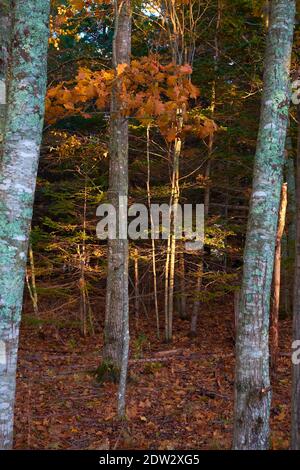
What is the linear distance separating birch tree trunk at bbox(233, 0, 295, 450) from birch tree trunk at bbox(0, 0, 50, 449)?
7.14ft

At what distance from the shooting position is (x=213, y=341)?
40.2ft

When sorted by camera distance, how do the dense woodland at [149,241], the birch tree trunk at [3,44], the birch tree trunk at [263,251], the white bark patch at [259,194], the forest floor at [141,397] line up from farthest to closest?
the forest floor at [141,397]
the birch tree trunk at [3,44]
the white bark patch at [259,194]
the birch tree trunk at [263,251]
the dense woodland at [149,241]

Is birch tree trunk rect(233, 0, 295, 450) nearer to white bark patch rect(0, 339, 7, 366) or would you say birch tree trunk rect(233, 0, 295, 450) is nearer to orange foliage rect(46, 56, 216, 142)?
orange foliage rect(46, 56, 216, 142)

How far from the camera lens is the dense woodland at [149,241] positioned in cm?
405

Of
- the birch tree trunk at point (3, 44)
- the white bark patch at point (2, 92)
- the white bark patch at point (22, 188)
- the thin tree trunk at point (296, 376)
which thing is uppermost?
the birch tree trunk at point (3, 44)

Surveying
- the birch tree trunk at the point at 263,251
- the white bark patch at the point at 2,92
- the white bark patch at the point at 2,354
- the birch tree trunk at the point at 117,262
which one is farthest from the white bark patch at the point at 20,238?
the birch tree trunk at the point at 117,262

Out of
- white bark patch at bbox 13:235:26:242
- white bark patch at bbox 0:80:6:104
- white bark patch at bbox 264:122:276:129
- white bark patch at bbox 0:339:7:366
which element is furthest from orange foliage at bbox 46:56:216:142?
white bark patch at bbox 0:339:7:366

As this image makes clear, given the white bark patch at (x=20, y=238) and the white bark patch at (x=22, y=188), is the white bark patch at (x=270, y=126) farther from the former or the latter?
the white bark patch at (x=20, y=238)

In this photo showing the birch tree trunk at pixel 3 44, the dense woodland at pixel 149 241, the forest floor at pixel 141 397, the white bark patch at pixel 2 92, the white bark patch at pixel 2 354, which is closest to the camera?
the white bark patch at pixel 2 354

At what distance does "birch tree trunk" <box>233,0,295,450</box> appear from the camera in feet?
14.8

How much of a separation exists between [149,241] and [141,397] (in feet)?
22.6

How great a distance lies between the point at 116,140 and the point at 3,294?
458 centimetres

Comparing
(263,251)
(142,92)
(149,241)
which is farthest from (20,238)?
(149,241)

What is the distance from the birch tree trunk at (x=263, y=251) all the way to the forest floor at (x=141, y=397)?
1.02 m
